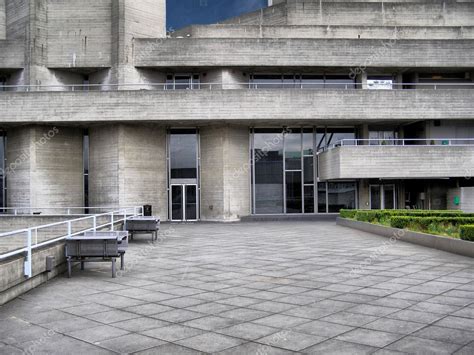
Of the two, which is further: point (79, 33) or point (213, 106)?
point (79, 33)

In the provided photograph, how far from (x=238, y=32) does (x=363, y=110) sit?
11.6 meters

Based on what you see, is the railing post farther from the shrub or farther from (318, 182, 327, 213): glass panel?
(318, 182, 327, 213): glass panel

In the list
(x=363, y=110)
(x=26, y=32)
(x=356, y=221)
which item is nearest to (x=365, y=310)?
(x=356, y=221)

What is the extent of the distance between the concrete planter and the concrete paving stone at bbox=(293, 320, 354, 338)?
7.99m

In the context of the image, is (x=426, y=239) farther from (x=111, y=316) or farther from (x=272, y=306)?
(x=111, y=316)

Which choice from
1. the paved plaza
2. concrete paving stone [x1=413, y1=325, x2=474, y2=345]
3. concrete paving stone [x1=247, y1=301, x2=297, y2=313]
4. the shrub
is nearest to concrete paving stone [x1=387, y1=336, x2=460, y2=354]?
the paved plaza

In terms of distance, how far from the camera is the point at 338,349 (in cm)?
560

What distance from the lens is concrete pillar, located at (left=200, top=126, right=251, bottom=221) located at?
32.0 metres

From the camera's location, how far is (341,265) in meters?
11.9

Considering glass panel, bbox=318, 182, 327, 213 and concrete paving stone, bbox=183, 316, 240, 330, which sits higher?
glass panel, bbox=318, 182, 327, 213

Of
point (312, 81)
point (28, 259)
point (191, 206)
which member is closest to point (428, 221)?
point (28, 259)

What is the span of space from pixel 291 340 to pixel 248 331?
0.65m

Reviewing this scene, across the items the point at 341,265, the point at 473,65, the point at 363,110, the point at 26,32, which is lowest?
the point at 341,265

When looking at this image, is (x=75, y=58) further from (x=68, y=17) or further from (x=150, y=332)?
(x=150, y=332)
